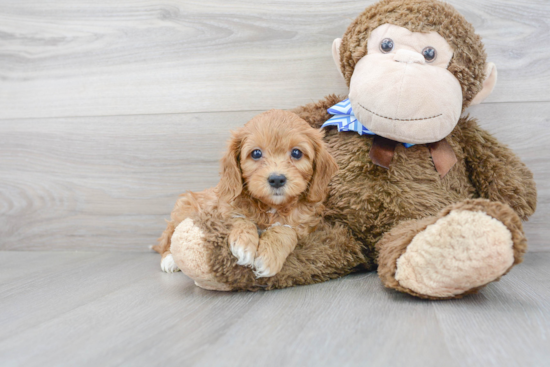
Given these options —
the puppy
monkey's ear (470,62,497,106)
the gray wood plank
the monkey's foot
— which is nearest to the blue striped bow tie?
the puppy

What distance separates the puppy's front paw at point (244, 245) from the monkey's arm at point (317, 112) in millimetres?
451

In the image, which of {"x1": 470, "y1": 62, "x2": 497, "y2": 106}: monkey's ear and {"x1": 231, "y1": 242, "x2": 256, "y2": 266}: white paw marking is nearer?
{"x1": 231, "y1": 242, "x2": 256, "y2": 266}: white paw marking

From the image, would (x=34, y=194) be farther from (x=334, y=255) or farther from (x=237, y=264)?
(x=334, y=255)

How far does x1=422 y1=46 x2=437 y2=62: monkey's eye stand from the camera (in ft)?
3.68

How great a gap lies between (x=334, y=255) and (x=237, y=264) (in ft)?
0.91

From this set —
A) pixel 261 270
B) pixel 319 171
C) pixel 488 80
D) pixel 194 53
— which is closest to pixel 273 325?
pixel 261 270

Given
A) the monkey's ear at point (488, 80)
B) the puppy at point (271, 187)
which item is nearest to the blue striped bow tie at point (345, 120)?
the puppy at point (271, 187)

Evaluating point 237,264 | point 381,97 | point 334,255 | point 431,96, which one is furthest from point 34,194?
point 431,96

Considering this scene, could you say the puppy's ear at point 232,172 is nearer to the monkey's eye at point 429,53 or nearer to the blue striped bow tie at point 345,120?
the blue striped bow tie at point 345,120

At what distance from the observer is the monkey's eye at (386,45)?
3.75 ft

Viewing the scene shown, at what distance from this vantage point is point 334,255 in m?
1.15

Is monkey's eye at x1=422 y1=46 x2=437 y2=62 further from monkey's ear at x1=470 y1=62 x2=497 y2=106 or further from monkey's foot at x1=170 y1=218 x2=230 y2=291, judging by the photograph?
monkey's foot at x1=170 y1=218 x2=230 y2=291

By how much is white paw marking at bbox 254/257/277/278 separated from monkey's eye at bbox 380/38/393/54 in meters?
0.63

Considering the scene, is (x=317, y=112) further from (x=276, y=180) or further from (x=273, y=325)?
(x=273, y=325)
